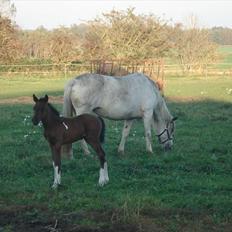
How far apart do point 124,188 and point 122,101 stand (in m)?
4.17

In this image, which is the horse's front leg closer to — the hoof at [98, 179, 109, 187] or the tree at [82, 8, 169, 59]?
the hoof at [98, 179, 109, 187]

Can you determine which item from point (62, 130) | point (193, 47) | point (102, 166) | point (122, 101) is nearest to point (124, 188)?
point (102, 166)

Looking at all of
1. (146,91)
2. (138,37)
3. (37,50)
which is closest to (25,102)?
(146,91)

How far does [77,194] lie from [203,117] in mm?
11728

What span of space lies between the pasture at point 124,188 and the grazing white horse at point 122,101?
0.53 metres

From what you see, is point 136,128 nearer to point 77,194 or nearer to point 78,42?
point 77,194

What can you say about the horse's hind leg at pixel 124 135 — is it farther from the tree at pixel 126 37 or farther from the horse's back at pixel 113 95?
the tree at pixel 126 37

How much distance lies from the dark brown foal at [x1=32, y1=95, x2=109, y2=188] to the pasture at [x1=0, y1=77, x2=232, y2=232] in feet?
1.13

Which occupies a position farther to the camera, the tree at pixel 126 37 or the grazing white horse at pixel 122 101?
the tree at pixel 126 37

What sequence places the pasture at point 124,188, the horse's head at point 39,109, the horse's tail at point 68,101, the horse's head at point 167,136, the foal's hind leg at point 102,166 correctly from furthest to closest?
1. the horse's head at point 167,136
2. the horse's tail at point 68,101
3. the foal's hind leg at point 102,166
4. the horse's head at point 39,109
5. the pasture at point 124,188

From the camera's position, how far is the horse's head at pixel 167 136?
42.5 ft

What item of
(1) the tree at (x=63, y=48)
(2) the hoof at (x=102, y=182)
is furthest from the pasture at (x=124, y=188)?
(1) the tree at (x=63, y=48)

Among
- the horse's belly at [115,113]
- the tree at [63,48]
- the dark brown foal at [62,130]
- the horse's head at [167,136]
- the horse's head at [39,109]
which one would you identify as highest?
the horse's head at [39,109]

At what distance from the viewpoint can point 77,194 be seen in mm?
8117
